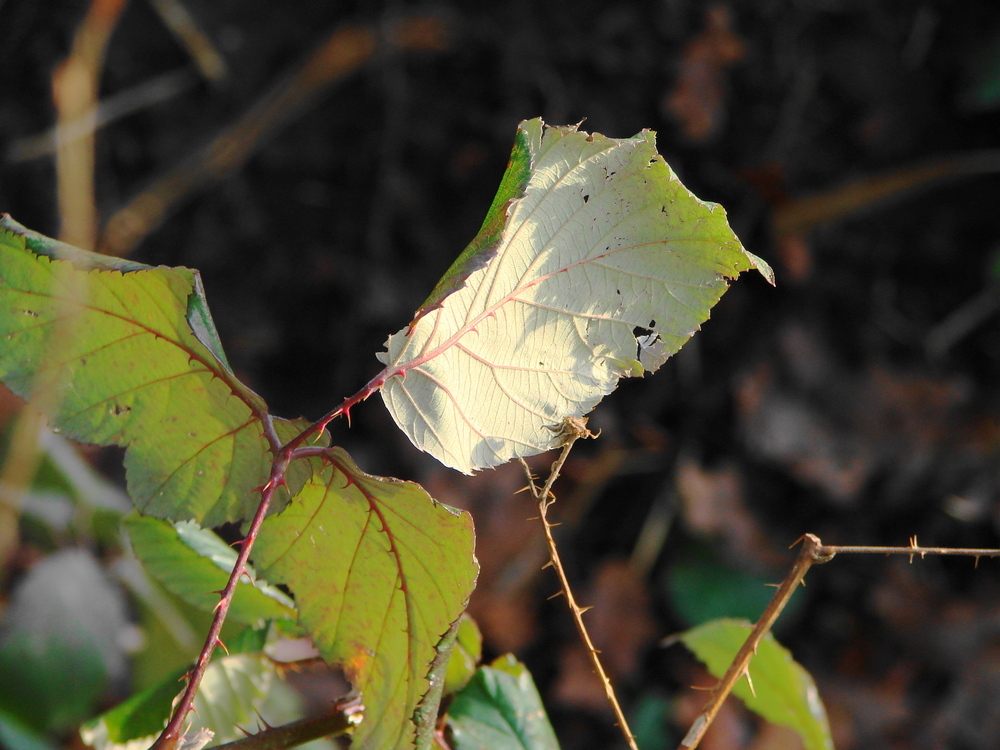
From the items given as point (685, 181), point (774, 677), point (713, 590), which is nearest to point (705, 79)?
point (685, 181)

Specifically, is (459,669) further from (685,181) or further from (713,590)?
(685,181)

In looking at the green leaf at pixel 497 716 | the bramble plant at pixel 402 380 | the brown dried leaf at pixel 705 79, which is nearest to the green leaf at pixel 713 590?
the brown dried leaf at pixel 705 79

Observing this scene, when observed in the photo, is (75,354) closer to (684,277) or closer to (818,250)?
(684,277)

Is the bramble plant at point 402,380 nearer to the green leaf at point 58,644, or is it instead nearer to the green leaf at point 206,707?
the green leaf at point 206,707

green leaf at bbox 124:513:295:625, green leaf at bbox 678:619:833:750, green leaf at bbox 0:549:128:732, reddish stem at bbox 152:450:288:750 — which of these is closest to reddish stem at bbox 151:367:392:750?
reddish stem at bbox 152:450:288:750

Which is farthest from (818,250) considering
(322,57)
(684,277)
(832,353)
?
(684,277)

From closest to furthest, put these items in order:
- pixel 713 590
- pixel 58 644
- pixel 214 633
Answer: pixel 214 633 < pixel 58 644 < pixel 713 590

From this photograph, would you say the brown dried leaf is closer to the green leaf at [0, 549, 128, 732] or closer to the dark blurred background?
the dark blurred background
